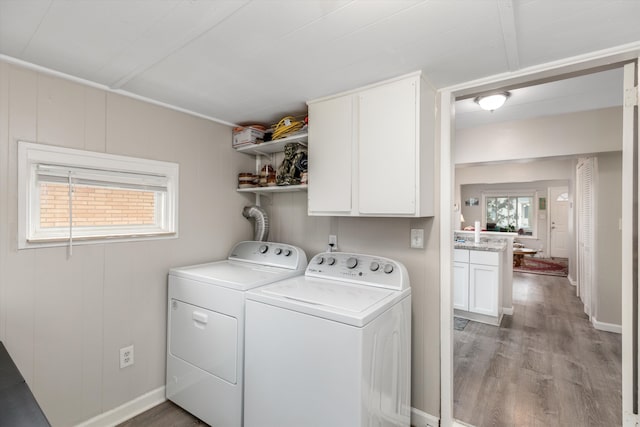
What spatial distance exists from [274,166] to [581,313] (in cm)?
431

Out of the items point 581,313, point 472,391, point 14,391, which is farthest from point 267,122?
point 581,313

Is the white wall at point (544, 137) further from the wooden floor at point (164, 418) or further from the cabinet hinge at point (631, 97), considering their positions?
the wooden floor at point (164, 418)

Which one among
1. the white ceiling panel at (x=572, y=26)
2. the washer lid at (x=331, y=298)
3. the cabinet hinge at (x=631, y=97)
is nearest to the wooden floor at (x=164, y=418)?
the washer lid at (x=331, y=298)

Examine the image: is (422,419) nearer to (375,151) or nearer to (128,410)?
(375,151)

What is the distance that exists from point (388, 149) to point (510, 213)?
9.51 meters

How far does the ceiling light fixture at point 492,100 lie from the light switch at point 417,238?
3.92 ft

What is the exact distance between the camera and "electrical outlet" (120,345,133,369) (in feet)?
6.34

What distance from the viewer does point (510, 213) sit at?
9484 millimetres

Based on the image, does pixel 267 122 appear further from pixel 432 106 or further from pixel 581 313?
pixel 581 313

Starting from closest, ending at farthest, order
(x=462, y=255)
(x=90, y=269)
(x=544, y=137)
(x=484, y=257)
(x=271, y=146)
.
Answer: (x=90, y=269) → (x=271, y=146) → (x=544, y=137) → (x=484, y=257) → (x=462, y=255)

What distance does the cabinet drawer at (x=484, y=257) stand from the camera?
350 centimetres

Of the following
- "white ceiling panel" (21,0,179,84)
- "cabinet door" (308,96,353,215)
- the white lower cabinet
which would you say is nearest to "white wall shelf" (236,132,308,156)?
"cabinet door" (308,96,353,215)

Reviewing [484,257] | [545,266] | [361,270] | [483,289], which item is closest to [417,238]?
[361,270]

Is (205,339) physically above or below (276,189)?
below
